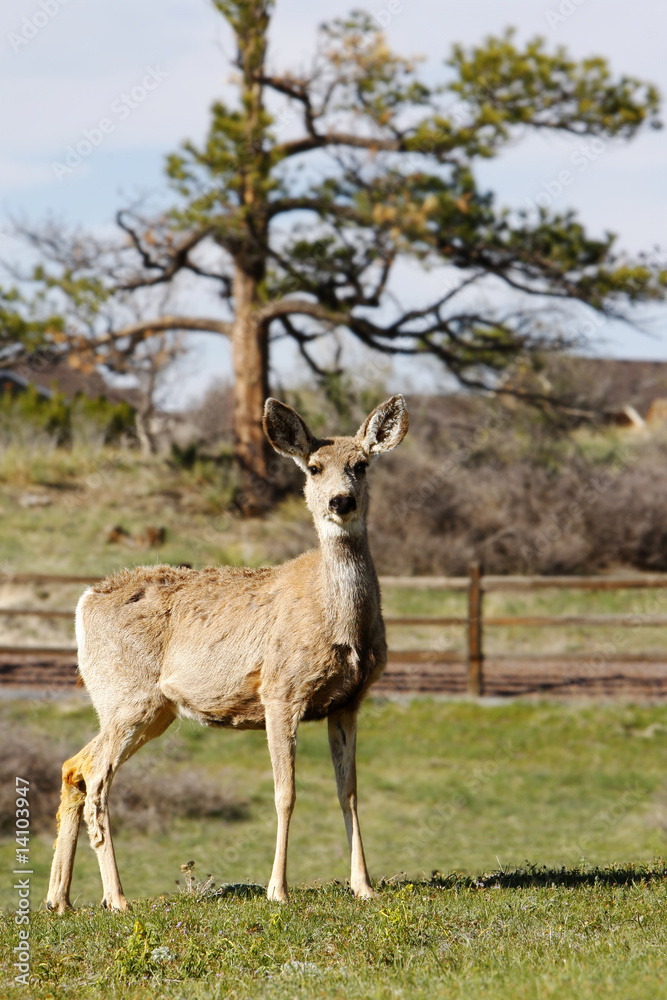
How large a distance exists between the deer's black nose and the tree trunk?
1969 centimetres

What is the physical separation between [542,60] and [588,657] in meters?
11.8

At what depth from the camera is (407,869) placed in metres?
10.8

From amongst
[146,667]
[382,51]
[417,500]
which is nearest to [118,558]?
[417,500]

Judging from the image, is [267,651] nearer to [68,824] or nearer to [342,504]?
[342,504]

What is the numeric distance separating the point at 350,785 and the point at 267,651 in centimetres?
91

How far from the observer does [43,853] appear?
12438 millimetres

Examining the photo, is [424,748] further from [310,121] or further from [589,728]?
[310,121]

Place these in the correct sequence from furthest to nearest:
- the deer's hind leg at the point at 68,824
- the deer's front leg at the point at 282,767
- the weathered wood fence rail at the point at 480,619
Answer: the weathered wood fence rail at the point at 480,619
the deer's hind leg at the point at 68,824
the deer's front leg at the point at 282,767

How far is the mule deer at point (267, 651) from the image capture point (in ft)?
20.0

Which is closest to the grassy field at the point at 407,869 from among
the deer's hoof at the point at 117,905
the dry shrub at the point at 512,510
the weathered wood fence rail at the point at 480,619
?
the deer's hoof at the point at 117,905

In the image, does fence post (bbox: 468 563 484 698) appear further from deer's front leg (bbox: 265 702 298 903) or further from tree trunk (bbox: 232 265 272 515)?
deer's front leg (bbox: 265 702 298 903)

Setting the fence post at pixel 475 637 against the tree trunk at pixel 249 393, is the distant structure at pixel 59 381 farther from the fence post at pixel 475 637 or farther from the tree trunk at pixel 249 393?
the fence post at pixel 475 637

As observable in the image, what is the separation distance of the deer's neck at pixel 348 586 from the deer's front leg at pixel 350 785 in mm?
558

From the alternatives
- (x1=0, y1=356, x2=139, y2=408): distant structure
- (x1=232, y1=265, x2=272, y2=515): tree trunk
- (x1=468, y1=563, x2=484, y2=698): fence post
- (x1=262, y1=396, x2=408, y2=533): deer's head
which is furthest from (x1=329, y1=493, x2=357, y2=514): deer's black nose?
(x1=232, y1=265, x2=272, y2=515): tree trunk
